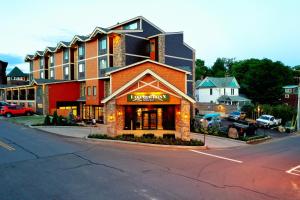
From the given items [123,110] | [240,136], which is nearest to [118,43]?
[123,110]

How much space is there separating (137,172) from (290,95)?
61.2 metres

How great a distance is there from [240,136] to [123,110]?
13565mm

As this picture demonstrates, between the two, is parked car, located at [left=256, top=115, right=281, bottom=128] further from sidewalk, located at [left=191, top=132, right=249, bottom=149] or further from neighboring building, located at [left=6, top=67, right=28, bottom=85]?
neighboring building, located at [left=6, top=67, right=28, bottom=85]

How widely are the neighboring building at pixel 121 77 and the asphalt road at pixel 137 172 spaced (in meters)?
5.97

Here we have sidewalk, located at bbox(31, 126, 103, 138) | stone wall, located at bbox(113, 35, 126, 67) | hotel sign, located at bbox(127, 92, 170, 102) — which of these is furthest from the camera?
stone wall, located at bbox(113, 35, 126, 67)

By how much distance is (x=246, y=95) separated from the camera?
234 feet

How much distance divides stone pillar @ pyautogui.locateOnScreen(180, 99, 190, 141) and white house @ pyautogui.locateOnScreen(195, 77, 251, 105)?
4048 cm

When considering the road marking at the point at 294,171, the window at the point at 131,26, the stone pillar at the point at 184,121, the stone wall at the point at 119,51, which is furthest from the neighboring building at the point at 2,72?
the road marking at the point at 294,171

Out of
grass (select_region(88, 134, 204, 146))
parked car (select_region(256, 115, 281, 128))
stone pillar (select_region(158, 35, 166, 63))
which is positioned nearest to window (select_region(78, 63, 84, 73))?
stone pillar (select_region(158, 35, 166, 63))

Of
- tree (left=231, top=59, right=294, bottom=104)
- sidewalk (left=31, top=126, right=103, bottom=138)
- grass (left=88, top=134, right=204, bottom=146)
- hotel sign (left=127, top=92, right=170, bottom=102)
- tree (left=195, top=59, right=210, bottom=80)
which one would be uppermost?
tree (left=195, top=59, right=210, bottom=80)

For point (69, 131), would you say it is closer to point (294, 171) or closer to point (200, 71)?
point (294, 171)

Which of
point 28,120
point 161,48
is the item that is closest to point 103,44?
point 161,48

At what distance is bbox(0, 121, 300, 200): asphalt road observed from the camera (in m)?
10.9

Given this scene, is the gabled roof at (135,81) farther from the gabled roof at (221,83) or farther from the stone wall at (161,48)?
the gabled roof at (221,83)
